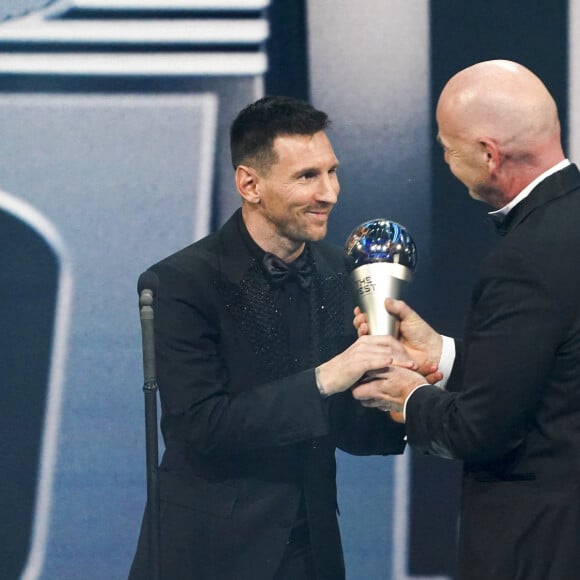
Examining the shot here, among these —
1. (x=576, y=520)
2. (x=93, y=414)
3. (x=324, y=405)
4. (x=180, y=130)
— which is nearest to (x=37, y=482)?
(x=93, y=414)

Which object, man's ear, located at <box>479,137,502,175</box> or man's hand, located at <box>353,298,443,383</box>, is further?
man's hand, located at <box>353,298,443,383</box>

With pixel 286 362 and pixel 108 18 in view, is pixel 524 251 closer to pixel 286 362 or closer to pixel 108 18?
pixel 286 362

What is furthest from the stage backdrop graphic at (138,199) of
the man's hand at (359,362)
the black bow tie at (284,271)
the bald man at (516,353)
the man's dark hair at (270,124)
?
the bald man at (516,353)

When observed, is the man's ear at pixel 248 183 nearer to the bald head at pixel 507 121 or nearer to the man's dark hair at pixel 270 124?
the man's dark hair at pixel 270 124

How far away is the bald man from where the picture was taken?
210cm

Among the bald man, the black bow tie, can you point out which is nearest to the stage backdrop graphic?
the black bow tie

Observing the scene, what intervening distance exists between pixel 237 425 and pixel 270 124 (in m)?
0.86

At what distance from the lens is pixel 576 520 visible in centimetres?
218

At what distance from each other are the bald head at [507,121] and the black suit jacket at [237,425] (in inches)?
27.2

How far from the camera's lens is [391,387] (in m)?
2.48

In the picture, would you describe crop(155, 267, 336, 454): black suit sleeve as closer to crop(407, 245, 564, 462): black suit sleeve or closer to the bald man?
the bald man

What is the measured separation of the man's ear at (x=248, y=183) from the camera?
2.82 metres

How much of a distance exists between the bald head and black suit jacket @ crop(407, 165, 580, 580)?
2.4 inches

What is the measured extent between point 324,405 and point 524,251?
666 mm
